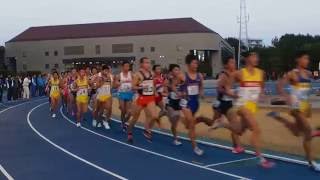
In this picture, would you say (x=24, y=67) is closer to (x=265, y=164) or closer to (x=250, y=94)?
(x=250, y=94)

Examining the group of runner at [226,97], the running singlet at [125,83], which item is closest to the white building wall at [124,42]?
the running singlet at [125,83]

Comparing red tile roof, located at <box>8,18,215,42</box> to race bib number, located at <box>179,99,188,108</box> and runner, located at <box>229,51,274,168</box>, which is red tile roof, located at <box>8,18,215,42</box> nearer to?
race bib number, located at <box>179,99,188,108</box>

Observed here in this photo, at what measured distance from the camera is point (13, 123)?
19047mm

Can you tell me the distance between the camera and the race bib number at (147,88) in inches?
497

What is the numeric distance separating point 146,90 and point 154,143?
1216 millimetres

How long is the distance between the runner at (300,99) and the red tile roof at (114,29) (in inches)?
3498

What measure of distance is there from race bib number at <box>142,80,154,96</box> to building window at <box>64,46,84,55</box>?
299ft

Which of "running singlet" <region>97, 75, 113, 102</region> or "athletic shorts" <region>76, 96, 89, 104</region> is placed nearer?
"running singlet" <region>97, 75, 113, 102</region>

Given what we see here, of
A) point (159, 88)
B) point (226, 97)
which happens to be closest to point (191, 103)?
point (226, 97)

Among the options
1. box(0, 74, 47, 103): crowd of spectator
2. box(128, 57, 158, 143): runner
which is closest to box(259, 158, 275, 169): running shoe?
box(128, 57, 158, 143): runner

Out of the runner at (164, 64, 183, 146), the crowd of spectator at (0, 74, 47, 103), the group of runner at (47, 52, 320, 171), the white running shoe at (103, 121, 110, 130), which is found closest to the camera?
the group of runner at (47, 52, 320, 171)

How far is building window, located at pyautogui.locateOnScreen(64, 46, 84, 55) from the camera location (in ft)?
338

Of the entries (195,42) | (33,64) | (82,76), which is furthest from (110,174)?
(33,64)

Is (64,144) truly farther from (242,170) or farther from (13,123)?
(13,123)
